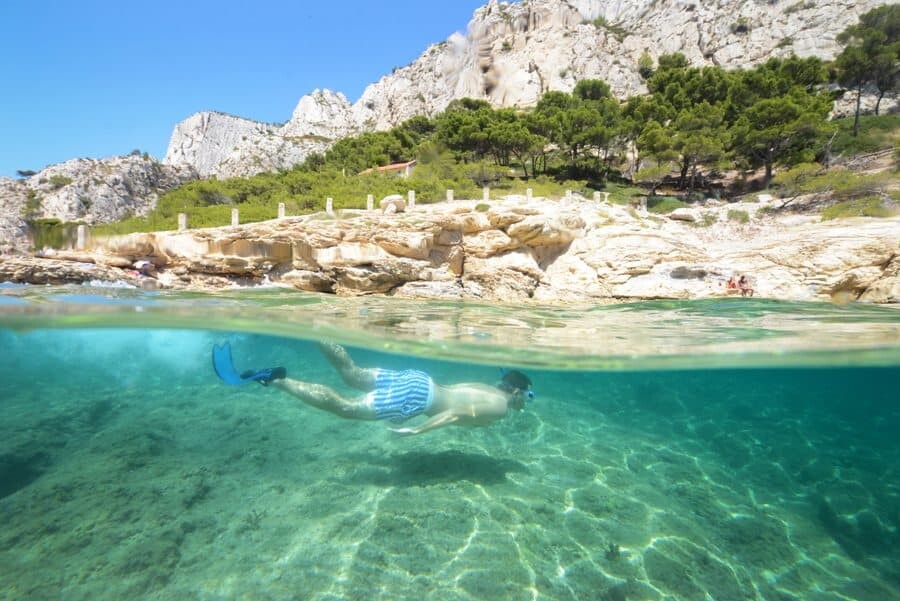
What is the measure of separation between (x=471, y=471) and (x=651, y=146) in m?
33.3

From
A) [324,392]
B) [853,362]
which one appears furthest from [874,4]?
[324,392]

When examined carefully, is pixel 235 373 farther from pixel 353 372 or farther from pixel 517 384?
pixel 517 384

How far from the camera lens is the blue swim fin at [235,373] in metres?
6.20

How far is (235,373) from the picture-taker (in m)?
6.86

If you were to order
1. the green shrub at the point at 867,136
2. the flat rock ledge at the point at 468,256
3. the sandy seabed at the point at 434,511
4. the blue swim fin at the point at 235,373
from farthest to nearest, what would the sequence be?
1. the green shrub at the point at 867,136
2. the flat rock ledge at the point at 468,256
3. the blue swim fin at the point at 235,373
4. the sandy seabed at the point at 434,511

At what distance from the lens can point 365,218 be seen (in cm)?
1652

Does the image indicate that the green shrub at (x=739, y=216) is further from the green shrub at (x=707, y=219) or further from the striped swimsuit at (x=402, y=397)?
the striped swimsuit at (x=402, y=397)

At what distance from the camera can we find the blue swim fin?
620 cm

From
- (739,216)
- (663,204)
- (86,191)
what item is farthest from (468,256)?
(86,191)

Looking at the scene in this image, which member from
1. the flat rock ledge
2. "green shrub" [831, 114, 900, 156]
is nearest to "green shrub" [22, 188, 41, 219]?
the flat rock ledge

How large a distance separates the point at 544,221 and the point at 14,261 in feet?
58.1

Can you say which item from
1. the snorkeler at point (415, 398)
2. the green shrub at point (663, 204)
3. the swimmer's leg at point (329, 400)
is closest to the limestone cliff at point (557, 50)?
the green shrub at point (663, 204)

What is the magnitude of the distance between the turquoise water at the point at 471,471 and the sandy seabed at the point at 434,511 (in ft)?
0.10

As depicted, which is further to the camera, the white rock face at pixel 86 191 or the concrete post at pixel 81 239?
the white rock face at pixel 86 191
